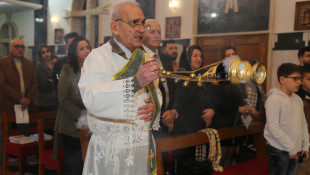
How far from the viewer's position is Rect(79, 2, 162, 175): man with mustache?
4.17ft

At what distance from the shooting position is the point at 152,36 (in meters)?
2.00

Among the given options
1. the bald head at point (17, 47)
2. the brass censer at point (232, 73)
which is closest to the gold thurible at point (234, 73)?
the brass censer at point (232, 73)

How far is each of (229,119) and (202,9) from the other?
2.75ft

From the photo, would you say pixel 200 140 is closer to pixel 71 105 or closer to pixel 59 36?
pixel 71 105

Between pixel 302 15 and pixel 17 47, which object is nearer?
pixel 302 15

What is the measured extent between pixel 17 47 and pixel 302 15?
7.10 feet

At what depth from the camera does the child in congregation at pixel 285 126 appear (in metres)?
1.77

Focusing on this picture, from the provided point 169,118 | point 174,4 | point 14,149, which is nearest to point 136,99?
point 169,118

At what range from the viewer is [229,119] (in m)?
2.35

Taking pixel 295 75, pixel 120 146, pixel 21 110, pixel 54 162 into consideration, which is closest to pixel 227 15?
pixel 295 75

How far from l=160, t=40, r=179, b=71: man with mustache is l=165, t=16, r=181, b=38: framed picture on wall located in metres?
0.05

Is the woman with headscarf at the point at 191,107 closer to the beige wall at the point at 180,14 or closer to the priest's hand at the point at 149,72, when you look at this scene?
the beige wall at the point at 180,14

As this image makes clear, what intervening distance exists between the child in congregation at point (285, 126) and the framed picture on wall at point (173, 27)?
2.47 feet

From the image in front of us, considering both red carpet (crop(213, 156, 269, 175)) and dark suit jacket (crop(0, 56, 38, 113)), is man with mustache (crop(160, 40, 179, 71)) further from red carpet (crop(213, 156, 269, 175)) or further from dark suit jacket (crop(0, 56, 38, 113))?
dark suit jacket (crop(0, 56, 38, 113))
